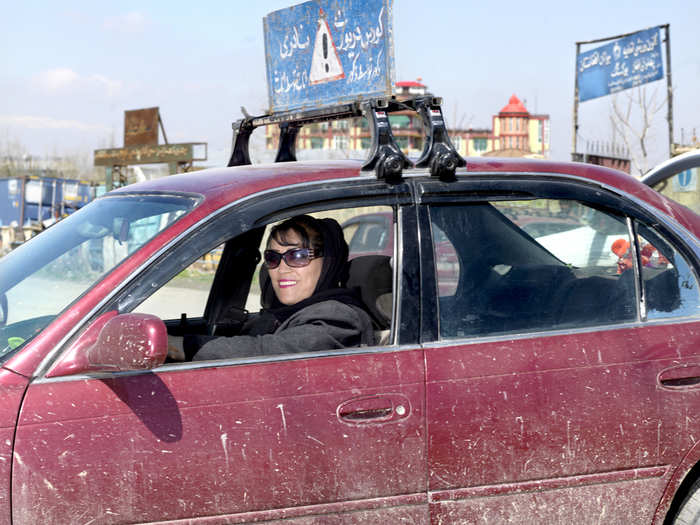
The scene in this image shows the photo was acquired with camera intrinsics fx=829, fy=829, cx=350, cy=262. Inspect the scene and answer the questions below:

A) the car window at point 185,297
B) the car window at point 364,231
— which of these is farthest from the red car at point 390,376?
the car window at point 364,231

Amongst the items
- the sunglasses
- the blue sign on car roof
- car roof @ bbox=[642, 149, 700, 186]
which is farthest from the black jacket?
car roof @ bbox=[642, 149, 700, 186]

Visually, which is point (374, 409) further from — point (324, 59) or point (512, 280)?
point (324, 59)

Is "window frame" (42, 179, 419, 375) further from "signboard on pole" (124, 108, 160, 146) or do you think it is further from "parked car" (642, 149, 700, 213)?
"signboard on pole" (124, 108, 160, 146)

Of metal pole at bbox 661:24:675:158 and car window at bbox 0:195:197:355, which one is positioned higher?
metal pole at bbox 661:24:675:158

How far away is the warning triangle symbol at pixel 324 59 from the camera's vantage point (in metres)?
3.32

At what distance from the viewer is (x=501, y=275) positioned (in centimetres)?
292

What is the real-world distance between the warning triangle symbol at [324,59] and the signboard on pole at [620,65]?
16.6m

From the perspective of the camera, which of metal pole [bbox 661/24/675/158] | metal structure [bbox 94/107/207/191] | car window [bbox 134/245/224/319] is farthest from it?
metal structure [bbox 94/107/207/191]

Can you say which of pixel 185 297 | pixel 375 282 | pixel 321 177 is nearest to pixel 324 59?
pixel 321 177

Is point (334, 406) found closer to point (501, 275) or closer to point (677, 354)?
point (501, 275)

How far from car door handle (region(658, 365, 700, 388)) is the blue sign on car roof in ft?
4.56

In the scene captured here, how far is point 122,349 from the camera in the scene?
7.15ft

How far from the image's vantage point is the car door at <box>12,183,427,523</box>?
2.26 m

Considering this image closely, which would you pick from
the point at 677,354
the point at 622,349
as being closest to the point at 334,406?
the point at 622,349
